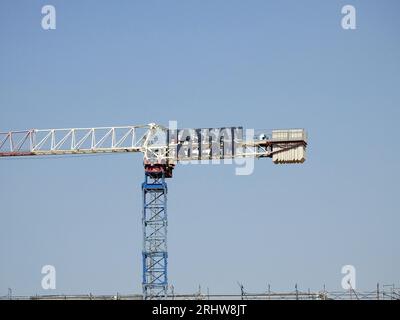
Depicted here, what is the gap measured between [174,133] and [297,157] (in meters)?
21.1

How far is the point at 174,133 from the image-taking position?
16462 centimetres

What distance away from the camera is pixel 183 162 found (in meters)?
164
